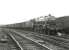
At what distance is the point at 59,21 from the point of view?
23750 mm

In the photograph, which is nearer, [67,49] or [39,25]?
[67,49]

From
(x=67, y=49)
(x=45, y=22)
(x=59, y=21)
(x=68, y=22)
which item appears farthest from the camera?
(x=45, y=22)

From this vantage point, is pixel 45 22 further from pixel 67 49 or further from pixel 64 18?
pixel 67 49

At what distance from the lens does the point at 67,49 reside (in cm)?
1085

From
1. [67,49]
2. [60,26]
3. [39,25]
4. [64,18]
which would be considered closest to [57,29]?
[60,26]

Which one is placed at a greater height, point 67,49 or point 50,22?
point 50,22

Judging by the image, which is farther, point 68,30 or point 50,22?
point 50,22

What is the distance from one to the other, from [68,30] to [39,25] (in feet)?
32.2

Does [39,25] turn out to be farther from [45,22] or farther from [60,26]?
[60,26]

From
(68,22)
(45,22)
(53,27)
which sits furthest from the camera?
(45,22)

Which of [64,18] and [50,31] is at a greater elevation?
[64,18]

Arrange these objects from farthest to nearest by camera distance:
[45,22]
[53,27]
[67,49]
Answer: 1. [45,22]
2. [53,27]
3. [67,49]

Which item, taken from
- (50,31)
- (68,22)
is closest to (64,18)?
(68,22)

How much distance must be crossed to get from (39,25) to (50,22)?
5.68 metres
